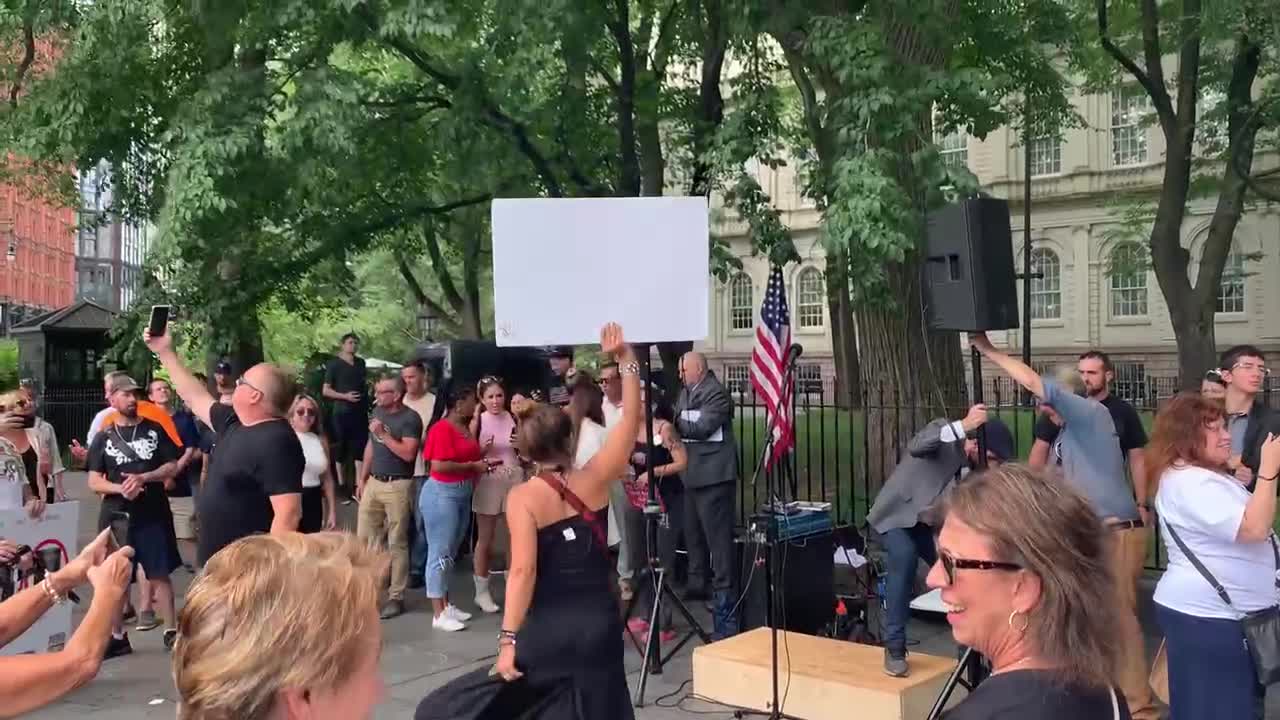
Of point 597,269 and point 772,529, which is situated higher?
point 597,269

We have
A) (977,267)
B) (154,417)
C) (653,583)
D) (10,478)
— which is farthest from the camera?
(154,417)

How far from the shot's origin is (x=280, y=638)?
169cm

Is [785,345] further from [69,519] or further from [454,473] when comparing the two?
[69,519]

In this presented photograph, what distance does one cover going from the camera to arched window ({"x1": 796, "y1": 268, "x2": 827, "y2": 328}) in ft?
156

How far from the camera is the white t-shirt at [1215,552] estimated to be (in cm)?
429

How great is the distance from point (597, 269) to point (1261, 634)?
10.9ft

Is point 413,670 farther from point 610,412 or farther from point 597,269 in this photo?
point 597,269

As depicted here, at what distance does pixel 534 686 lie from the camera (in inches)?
168

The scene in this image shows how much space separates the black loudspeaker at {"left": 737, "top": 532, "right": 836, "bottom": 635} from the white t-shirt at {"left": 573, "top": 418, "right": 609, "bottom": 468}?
1.45 meters

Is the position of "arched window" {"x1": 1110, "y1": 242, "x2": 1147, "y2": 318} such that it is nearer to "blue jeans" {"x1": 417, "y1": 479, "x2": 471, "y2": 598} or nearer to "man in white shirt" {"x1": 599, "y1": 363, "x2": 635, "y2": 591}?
"man in white shirt" {"x1": 599, "y1": 363, "x2": 635, "y2": 591}

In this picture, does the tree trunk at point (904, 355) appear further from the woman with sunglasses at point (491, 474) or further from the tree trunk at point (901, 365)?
the woman with sunglasses at point (491, 474)

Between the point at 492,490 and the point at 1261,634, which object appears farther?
the point at 492,490

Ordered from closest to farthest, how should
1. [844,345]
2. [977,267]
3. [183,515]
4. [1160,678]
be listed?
[977,267] → [1160,678] → [183,515] → [844,345]

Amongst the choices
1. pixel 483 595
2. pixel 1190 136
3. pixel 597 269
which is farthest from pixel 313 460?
pixel 1190 136
